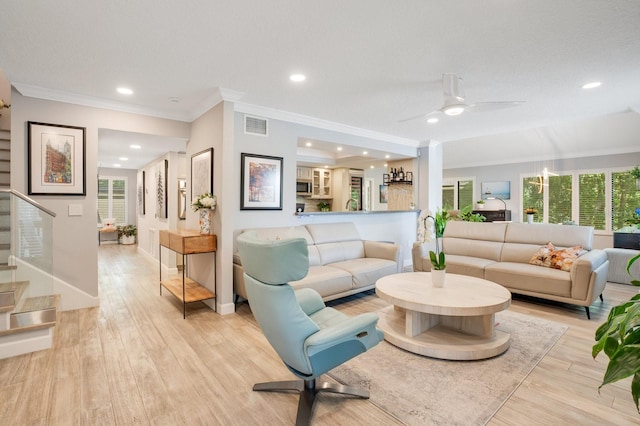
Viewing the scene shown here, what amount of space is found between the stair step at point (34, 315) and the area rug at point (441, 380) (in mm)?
2614

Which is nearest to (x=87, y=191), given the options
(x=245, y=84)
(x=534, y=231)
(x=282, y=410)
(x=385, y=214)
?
(x=245, y=84)

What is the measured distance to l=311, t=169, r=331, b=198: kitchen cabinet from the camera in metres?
8.72

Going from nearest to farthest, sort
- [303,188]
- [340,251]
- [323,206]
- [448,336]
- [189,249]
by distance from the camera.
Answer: [448,336] < [189,249] < [340,251] < [303,188] < [323,206]

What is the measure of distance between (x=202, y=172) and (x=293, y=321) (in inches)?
120

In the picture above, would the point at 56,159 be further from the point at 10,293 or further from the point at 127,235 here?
the point at 127,235

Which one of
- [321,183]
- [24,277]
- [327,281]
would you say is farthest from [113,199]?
[327,281]

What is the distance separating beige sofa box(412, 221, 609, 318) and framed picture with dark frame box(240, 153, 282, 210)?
2491mm

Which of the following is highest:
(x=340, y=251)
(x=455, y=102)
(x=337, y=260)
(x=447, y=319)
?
(x=455, y=102)

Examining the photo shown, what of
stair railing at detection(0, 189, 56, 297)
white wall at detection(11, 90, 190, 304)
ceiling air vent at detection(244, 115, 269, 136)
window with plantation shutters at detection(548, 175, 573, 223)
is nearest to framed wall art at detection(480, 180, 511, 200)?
window with plantation shutters at detection(548, 175, 573, 223)

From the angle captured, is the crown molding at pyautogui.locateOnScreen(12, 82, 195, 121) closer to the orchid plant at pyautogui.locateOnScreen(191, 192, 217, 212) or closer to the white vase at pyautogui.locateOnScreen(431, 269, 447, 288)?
the orchid plant at pyautogui.locateOnScreen(191, 192, 217, 212)

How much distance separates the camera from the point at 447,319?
3.07 metres

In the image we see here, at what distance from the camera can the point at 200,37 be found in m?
2.46

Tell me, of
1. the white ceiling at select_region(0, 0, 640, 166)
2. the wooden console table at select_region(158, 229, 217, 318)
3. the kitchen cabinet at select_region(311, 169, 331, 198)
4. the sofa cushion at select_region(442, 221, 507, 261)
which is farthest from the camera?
the kitchen cabinet at select_region(311, 169, 331, 198)

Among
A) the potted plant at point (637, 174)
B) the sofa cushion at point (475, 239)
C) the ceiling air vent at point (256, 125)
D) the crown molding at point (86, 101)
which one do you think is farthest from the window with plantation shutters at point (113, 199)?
the potted plant at point (637, 174)
